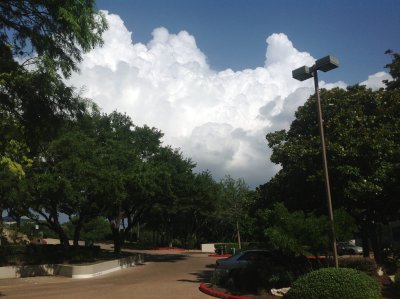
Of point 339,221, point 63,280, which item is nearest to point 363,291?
point 339,221

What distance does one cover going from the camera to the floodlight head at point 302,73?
1440cm

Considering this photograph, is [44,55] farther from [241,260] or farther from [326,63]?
[241,260]

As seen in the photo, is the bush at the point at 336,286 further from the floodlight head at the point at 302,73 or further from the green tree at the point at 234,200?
the green tree at the point at 234,200

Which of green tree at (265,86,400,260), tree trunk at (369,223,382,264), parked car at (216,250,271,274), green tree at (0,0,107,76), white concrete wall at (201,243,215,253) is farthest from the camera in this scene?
white concrete wall at (201,243,215,253)

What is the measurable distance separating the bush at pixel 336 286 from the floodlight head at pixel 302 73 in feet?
19.3

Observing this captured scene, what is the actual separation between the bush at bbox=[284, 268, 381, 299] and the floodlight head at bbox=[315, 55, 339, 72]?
19.3ft

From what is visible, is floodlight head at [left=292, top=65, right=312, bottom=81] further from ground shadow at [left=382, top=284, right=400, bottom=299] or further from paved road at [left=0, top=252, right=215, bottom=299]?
paved road at [left=0, top=252, right=215, bottom=299]

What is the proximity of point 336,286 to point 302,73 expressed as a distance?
252 inches

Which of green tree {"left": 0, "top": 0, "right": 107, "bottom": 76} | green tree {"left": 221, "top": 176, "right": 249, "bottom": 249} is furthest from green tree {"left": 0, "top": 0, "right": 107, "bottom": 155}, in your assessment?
green tree {"left": 221, "top": 176, "right": 249, "bottom": 249}

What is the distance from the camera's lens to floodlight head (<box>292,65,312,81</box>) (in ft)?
47.2

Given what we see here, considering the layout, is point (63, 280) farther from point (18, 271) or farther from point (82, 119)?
point (82, 119)

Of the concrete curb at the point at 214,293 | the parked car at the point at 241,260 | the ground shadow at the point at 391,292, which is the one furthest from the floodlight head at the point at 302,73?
the parked car at the point at 241,260

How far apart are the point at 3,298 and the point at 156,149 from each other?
25659 mm

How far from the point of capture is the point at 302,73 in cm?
1446
